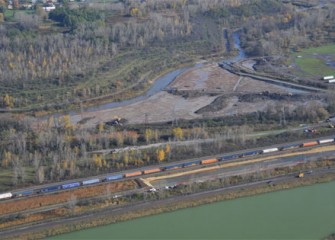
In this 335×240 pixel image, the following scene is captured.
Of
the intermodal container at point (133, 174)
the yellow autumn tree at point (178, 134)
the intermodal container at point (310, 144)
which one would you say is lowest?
the intermodal container at point (133, 174)

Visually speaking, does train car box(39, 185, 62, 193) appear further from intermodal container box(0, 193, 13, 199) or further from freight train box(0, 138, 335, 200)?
intermodal container box(0, 193, 13, 199)

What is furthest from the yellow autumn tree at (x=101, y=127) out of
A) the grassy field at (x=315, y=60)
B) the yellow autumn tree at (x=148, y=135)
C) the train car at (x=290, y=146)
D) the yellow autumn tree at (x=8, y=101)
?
the grassy field at (x=315, y=60)

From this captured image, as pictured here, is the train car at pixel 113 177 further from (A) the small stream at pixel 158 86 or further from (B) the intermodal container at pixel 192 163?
(A) the small stream at pixel 158 86

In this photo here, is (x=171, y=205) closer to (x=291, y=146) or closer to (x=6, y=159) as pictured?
(x=291, y=146)

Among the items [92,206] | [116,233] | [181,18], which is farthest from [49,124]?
[181,18]

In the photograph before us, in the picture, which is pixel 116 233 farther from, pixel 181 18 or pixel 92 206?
pixel 181 18

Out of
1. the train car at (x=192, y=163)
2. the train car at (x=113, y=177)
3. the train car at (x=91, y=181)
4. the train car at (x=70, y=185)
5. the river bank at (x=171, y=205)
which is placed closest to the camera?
the river bank at (x=171, y=205)
